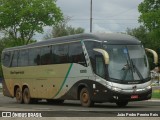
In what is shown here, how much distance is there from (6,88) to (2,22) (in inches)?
702

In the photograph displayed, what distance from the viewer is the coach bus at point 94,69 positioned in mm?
23188

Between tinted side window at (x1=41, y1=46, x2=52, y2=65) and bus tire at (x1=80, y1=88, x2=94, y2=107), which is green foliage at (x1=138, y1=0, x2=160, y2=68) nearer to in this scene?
tinted side window at (x1=41, y1=46, x2=52, y2=65)

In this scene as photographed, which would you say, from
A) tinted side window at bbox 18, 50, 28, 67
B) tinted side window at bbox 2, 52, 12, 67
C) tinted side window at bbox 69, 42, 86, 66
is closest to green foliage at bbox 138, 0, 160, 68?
tinted side window at bbox 2, 52, 12, 67

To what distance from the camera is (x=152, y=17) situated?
166 ft

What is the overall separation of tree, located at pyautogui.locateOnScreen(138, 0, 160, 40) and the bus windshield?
26.4 metres

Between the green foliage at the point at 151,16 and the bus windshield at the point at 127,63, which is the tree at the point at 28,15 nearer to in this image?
the green foliage at the point at 151,16

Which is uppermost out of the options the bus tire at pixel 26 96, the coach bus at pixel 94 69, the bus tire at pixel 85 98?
the coach bus at pixel 94 69

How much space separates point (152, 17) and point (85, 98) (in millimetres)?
27363

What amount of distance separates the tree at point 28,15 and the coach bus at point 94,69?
21.7 meters

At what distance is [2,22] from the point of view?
51.4 meters

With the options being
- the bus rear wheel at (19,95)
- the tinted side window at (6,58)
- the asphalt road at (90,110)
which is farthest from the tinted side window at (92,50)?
the tinted side window at (6,58)

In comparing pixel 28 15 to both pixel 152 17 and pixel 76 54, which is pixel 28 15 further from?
pixel 76 54

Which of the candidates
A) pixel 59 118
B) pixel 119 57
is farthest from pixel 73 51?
pixel 59 118

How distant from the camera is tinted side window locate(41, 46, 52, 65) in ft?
92.8
